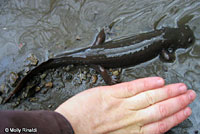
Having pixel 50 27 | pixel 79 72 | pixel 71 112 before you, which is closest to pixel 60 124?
pixel 71 112

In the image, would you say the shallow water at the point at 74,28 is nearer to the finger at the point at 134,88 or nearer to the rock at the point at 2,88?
→ the rock at the point at 2,88

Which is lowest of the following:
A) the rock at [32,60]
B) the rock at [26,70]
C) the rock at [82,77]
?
the rock at [82,77]

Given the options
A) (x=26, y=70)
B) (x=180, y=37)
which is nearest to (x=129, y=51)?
(x=180, y=37)

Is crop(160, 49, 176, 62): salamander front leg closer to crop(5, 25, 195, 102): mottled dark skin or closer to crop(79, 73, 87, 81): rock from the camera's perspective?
crop(5, 25, 195, 102): mottled dark skin

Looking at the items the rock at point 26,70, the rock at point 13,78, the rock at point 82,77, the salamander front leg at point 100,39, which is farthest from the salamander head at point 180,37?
the rock at point 13,78

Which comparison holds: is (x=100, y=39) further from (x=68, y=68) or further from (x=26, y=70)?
(x=26, y=70)

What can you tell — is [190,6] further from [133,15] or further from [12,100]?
[12,100]
